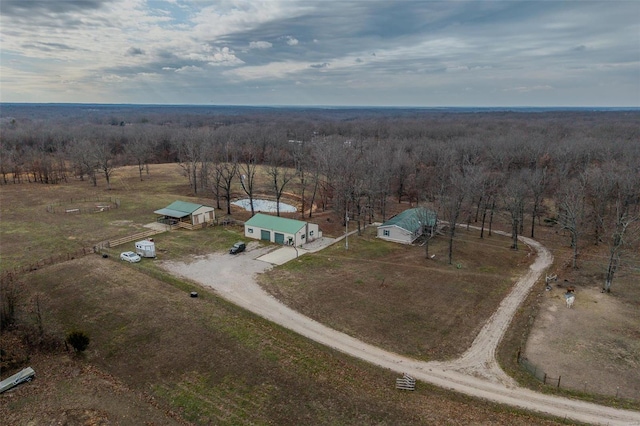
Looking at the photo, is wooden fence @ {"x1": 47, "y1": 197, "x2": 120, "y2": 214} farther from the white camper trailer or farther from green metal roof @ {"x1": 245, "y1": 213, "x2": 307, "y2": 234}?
green metal roof @ {"x1": 245, "y1": 213, "x2": 307, "y2": 234}

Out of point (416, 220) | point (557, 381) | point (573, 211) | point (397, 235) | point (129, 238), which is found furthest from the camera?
point (416, 220)

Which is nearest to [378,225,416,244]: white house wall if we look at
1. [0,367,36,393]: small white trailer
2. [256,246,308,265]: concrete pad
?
[256,246,308,265]: concrete pad

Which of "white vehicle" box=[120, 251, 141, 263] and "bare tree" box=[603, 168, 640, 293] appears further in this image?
"white vehicle" box=[120, 251, 141, 263]

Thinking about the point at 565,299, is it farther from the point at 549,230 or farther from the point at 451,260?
the point at 549,230

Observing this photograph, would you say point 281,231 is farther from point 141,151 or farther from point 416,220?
point 141,151

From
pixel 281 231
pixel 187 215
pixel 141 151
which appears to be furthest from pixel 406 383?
pixel 141 151

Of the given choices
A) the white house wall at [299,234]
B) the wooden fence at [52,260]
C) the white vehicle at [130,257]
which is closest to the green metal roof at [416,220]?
the white house wall at [299,234]
